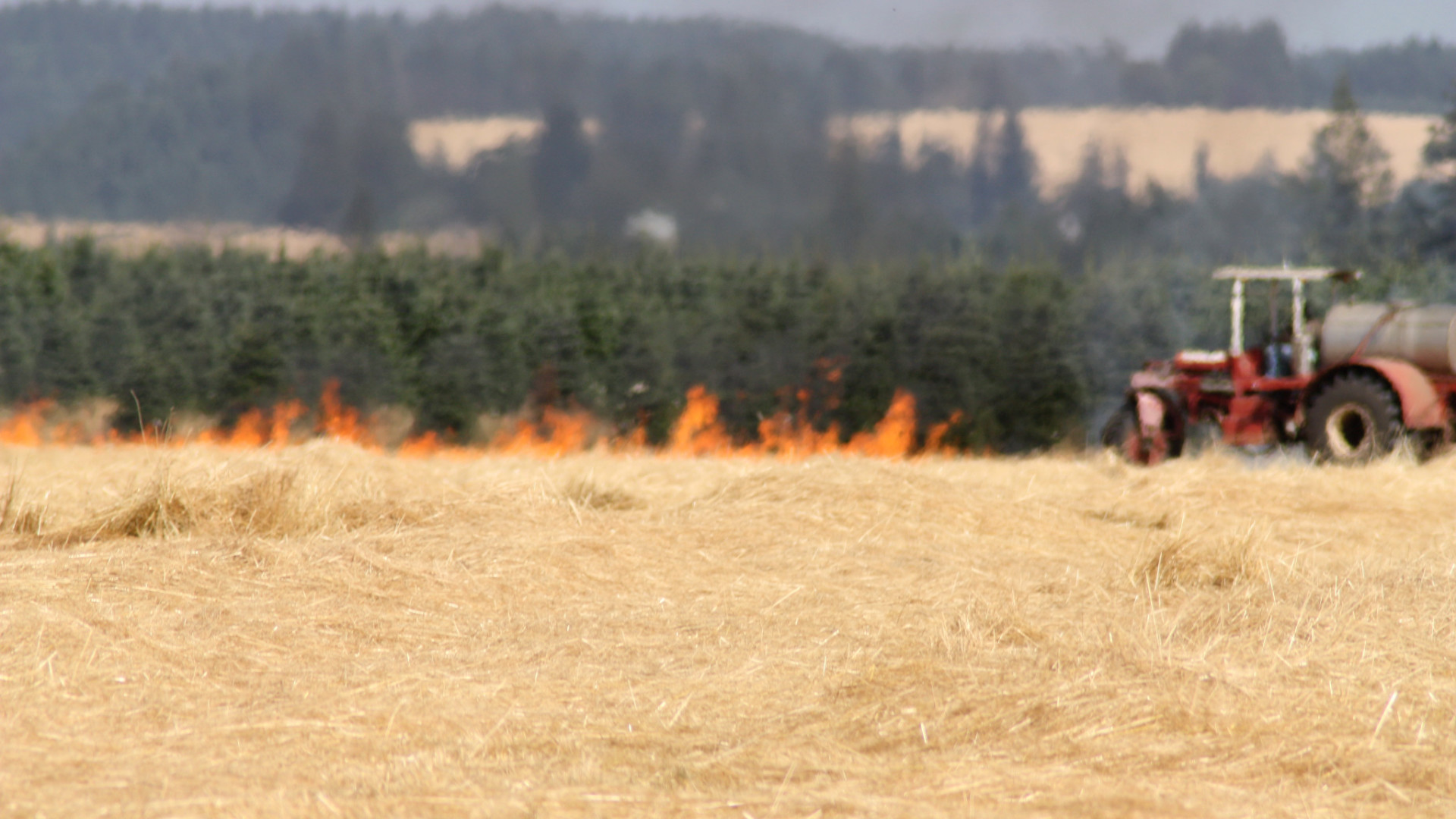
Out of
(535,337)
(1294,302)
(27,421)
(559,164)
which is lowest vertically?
(27,421)

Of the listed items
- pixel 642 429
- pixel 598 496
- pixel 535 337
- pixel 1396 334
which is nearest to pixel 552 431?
pixel 642 429

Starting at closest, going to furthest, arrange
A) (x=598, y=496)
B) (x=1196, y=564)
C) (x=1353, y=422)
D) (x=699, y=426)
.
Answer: (x=1196, y=564) < (x=598, y=496) < (x=1353, y=422) < (x=699, y=426)

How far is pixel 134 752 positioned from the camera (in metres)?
3.80

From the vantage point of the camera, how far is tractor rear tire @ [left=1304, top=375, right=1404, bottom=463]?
39.0ft

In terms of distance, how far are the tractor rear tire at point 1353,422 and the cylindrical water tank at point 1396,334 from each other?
611mm

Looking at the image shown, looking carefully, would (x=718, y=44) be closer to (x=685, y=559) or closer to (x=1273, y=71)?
(x=1273, y=71)

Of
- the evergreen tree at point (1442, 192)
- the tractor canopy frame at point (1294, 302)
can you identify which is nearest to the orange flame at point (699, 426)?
the tractor canopy frame at point (1294, 302)

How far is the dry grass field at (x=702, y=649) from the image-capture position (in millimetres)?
3506

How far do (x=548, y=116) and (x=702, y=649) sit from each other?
1087 centimetres

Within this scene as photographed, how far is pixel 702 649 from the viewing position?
5074 mm

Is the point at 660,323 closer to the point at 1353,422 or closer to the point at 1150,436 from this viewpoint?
the point at 1150,436

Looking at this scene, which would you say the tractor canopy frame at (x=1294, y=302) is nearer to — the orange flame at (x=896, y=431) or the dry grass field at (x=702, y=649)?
the dry grass field at (x=702, y=649)

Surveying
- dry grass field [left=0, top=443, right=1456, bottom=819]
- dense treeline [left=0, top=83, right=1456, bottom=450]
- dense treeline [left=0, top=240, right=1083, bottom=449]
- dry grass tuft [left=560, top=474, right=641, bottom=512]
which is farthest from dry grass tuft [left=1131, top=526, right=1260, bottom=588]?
dense treeline [left=0, top=240, right=1083, bottom=449]

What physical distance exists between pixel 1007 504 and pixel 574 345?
11727 mm
